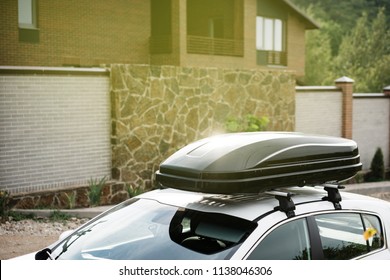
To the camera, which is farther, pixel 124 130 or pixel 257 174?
pixel 124 130

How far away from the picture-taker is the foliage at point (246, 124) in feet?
46.2

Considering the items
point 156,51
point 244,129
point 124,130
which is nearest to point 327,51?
point 156,51

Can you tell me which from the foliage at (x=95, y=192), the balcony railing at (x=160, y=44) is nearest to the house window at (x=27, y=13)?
the balcony railing at (x=160, y=44)

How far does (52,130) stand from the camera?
1104 centimetres

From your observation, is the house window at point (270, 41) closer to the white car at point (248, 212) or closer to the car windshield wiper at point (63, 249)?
the white car at point (248, 212)

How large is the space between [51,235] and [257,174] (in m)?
5.92

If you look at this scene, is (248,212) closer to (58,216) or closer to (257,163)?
(257,163)

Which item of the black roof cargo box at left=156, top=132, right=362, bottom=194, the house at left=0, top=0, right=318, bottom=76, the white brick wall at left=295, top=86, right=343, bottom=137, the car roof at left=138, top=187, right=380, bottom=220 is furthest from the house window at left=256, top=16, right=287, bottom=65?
the car roof at left=138, top=187, right=380, bottom=220

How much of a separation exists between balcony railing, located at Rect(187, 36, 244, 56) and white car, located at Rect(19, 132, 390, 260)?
20.0 meters

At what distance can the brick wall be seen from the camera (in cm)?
1815

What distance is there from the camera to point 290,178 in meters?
3.90

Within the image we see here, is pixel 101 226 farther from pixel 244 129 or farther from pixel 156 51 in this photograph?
pixel 156 51

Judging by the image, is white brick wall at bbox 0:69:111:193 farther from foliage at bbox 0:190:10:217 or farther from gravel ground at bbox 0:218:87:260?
gravel ground at bbox 0:218:87:260

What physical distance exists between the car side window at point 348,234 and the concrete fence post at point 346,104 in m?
14.1
